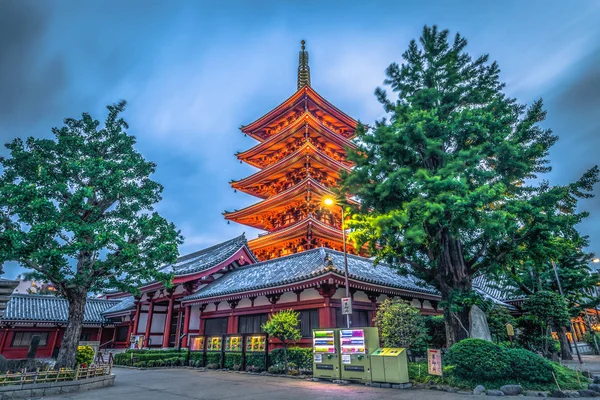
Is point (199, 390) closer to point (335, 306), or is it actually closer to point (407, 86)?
point (335, 306)

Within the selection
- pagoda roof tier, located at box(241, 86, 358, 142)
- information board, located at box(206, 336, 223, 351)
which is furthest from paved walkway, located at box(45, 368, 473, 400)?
pagoda roof tier, located at box(241, 86, 358, 142)

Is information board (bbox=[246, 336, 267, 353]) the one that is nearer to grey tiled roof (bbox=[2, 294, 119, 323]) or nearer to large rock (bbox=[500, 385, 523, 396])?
large rock (bbox=[500, 385, 523, 396])

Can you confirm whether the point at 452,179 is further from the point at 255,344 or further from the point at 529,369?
the point at 255,344

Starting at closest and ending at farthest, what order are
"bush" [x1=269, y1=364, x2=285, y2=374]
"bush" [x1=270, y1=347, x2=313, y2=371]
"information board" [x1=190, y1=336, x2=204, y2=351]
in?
"bush" [x1=270, y1=347, x2=313, y2=371] < "bush" [x1=269, y1=364, x2=285, y2=374] < "information board" [x1=190, y1=336, x2=204, y2=351]

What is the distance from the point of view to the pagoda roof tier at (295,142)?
97.5 ft

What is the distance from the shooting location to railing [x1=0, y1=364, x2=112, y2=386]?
9336 mm

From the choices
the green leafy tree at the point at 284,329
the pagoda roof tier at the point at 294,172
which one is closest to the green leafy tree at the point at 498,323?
the green leafy tree at the point at 284,329

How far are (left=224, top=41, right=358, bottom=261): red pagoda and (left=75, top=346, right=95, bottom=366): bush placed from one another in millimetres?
15933

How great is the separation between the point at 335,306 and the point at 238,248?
38.0ft

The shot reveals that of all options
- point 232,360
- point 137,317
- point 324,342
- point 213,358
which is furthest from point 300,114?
point 324,342

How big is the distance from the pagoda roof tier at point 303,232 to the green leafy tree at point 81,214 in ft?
41.4

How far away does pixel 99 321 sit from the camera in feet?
94.6

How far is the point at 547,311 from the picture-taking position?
17.1m

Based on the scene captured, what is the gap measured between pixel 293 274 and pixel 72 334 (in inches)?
379
